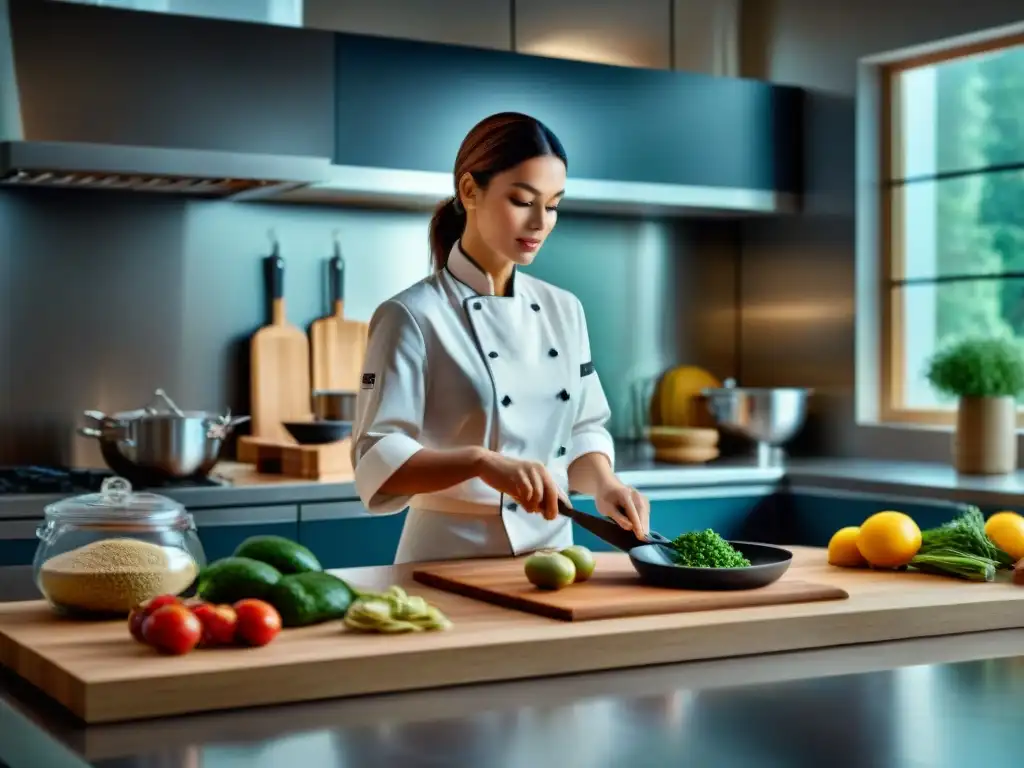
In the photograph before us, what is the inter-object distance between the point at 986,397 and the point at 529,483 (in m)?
2.13

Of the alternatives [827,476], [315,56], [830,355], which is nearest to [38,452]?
[315,56]

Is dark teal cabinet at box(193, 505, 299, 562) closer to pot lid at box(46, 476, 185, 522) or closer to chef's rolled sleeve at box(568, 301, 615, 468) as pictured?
chef's rolled sleeve at box(568, 301, 615, 468)

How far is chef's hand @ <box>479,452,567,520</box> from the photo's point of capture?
1.72 m

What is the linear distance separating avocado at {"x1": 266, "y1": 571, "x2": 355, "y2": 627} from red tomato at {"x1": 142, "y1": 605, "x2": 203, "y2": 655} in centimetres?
15

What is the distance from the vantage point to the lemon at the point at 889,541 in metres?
1.92

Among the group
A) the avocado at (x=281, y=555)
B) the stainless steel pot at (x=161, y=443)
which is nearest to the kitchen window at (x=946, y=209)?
the stainless steel pot at (x=161, y=443)

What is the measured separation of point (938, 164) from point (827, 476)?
3.33 ft

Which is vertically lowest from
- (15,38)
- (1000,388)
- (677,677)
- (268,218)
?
(677,677)

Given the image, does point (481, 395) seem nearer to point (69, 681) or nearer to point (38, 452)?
point (69, 681)

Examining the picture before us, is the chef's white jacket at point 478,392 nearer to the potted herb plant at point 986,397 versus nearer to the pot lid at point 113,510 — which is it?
the pot lid at point 113,510

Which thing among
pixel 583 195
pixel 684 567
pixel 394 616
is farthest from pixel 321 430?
pixel 394 616

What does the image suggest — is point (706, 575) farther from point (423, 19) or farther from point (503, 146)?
point (423, 19)

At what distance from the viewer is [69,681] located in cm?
129

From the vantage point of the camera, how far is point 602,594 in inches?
65.5
